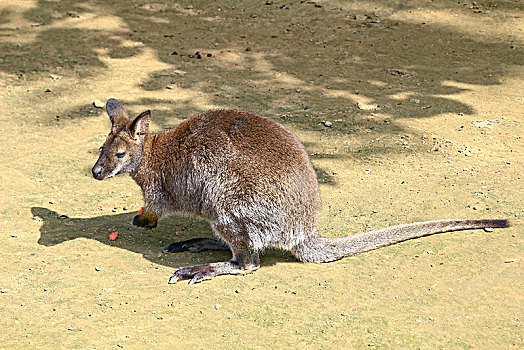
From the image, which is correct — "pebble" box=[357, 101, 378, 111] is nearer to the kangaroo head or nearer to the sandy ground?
the sandy ground

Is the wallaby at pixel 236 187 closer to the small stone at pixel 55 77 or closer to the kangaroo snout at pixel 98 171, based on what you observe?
the kangaroo snout at pixel 98 171

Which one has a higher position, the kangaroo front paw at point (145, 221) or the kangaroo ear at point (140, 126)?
the kangaroo ear at point (140, 126)

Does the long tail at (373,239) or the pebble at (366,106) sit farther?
the pebble at (366,106)

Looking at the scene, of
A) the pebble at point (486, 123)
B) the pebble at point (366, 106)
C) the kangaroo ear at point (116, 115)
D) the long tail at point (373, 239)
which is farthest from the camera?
the pebble at point (366, 106)

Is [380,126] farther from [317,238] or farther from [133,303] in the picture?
[133,303]

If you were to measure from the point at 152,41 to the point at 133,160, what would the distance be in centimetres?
519

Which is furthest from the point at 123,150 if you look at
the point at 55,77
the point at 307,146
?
the point at 55,77

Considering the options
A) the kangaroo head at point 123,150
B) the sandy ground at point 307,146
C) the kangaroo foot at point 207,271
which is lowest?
the kangaroo foot at point 207,271

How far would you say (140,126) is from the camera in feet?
13.5

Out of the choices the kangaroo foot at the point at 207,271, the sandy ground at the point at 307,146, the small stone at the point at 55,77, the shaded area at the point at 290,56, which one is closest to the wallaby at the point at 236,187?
the kangaroo foot at the point at 207,271

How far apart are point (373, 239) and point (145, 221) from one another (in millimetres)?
1648

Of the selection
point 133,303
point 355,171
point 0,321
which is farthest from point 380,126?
point 0,321

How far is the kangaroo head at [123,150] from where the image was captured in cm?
410

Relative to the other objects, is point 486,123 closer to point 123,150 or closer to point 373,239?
point 373,239
